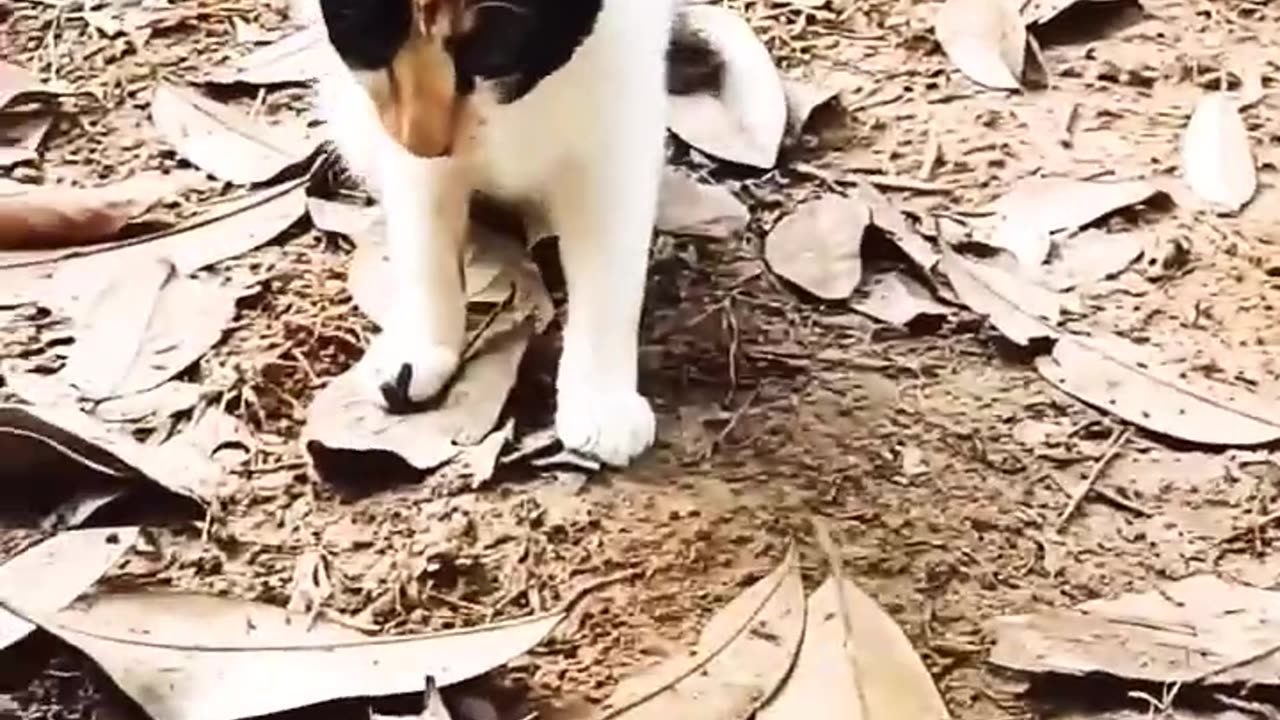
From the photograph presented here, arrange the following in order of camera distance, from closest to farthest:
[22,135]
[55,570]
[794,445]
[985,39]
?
[55,570], [794,445], [22,135], [985,39]

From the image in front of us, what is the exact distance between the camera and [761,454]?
3.93 feet

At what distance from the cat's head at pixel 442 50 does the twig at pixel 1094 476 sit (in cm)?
36

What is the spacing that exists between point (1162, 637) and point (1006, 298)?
293mm

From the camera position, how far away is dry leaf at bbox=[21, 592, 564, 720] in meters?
1.03

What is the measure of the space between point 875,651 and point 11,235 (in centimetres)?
61

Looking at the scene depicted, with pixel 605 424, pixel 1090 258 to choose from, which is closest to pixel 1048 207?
pixel 1090 258

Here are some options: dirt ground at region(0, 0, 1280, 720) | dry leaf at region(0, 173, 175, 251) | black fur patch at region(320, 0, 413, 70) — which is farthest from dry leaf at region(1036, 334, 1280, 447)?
dry leaf at region(0, 173, 175, 251)

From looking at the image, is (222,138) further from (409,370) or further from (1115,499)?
(1115,499)

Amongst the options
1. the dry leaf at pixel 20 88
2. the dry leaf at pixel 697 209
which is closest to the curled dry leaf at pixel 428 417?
the dry leaf at pixel 697 209

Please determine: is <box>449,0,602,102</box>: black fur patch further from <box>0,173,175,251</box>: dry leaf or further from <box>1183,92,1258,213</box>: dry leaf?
<box>1183,92,1258,213</box>: dry leaf

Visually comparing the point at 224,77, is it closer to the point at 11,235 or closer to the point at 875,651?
the point at 11,235

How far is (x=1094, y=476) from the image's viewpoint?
1.19 metres

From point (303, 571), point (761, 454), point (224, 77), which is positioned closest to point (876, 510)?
point (761, 454)

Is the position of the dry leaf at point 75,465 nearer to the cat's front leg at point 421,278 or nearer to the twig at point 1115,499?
the cat's front leg at point 421,278
